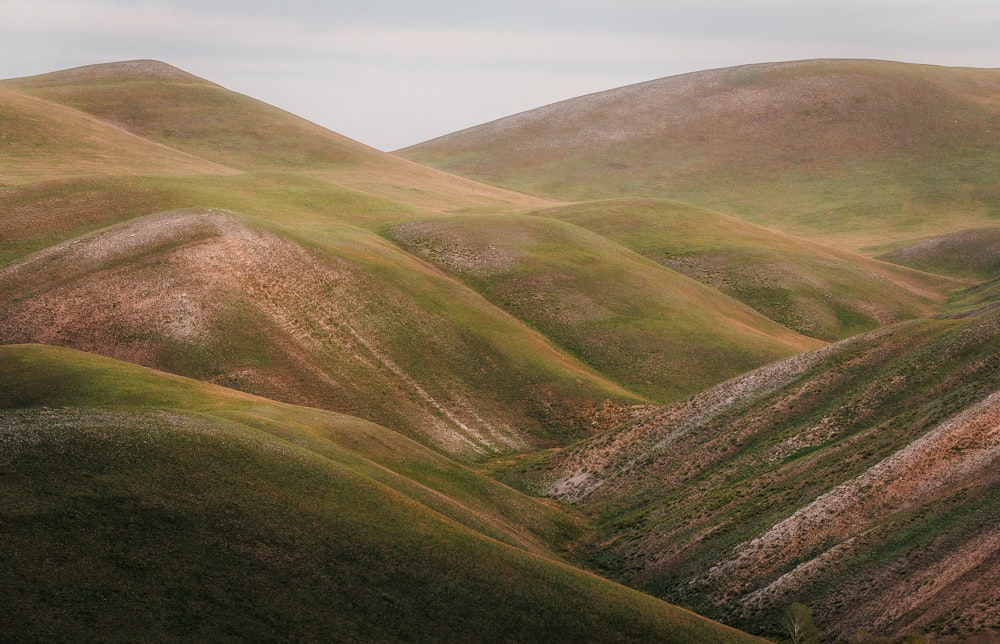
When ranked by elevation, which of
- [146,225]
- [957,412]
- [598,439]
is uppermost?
[146,225]

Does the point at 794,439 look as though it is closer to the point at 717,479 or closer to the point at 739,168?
the point at 717,479

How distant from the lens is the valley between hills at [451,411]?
27.3 m

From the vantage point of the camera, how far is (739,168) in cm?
18425

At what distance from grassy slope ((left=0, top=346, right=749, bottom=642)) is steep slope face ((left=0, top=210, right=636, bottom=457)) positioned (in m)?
22.6

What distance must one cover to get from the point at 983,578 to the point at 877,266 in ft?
308

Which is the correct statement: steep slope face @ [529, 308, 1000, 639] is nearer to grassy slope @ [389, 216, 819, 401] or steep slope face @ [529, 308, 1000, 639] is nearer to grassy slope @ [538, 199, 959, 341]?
grassy slope @ [389, 216, 819, 401]

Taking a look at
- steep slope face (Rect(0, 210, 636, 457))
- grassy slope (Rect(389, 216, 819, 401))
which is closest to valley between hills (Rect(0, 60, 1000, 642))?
steep slope face (Rect(0, 210, 636, 457))

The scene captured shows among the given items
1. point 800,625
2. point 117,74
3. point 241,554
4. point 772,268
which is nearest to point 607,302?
point 772,268

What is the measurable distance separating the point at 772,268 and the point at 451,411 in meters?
52.9

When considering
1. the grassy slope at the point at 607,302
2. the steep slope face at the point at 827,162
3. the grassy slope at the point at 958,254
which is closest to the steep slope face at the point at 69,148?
the grassy slope at the point at 607,302

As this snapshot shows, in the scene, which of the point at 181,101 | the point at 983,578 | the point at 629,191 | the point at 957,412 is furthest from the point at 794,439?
the point at 629,191

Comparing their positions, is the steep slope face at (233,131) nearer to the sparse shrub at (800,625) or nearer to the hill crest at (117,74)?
the hill crest at (117,74)

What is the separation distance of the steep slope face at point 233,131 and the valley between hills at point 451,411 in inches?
48.3

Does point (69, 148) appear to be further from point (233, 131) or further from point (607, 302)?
point (607, 302)
